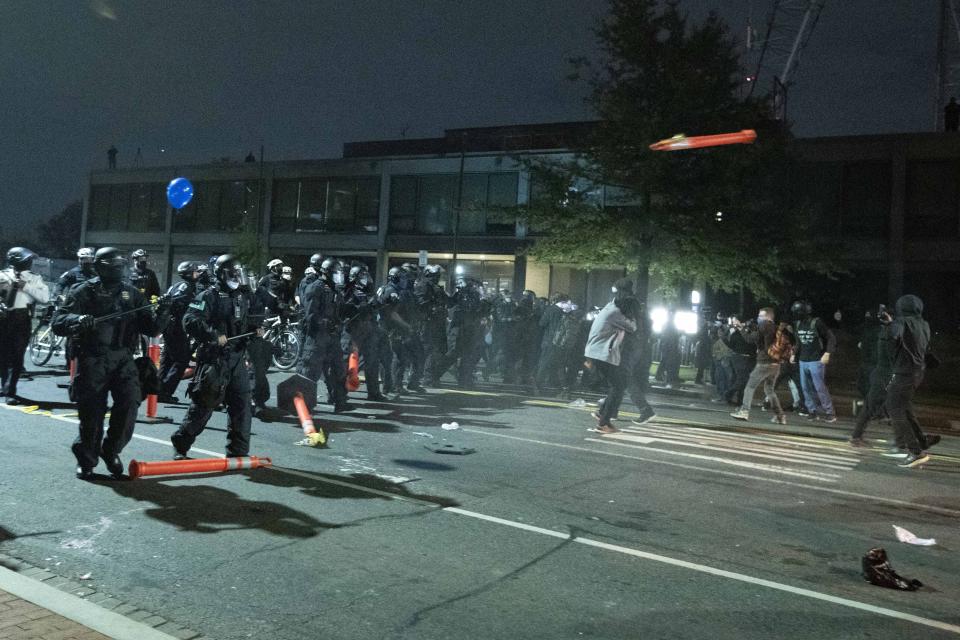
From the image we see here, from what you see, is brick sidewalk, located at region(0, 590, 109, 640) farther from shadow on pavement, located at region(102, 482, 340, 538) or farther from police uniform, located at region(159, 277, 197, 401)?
police uniform, located at region(159, 277, 197, 401)

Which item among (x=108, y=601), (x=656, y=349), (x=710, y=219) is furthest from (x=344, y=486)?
(x=656, y=349)

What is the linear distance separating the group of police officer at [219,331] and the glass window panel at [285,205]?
23.1 m

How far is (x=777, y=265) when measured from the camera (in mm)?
18500

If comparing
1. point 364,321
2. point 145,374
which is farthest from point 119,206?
point 145,374

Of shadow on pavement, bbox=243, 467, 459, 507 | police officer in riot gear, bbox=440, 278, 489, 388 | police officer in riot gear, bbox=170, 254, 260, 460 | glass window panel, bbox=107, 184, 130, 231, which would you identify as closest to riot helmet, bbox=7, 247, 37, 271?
police officer in riot gear, bbox=170, 254, 260, 460

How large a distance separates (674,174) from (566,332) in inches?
189

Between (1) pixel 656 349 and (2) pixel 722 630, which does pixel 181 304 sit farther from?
(1) pixel 656 349

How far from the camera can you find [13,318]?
1074cm

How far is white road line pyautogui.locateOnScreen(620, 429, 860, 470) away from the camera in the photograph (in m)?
9.39

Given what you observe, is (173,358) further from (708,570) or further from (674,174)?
(674,174)

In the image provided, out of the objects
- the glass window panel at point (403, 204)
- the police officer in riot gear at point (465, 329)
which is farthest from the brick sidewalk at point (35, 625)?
the glass window panel at point (403, 204)

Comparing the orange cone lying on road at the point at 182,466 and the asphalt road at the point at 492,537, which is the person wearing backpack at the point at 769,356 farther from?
the orange cone lying on road at the point at 182,466

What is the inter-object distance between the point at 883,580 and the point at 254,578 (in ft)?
12.6

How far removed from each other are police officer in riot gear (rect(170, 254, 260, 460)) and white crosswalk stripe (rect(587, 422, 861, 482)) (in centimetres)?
460
